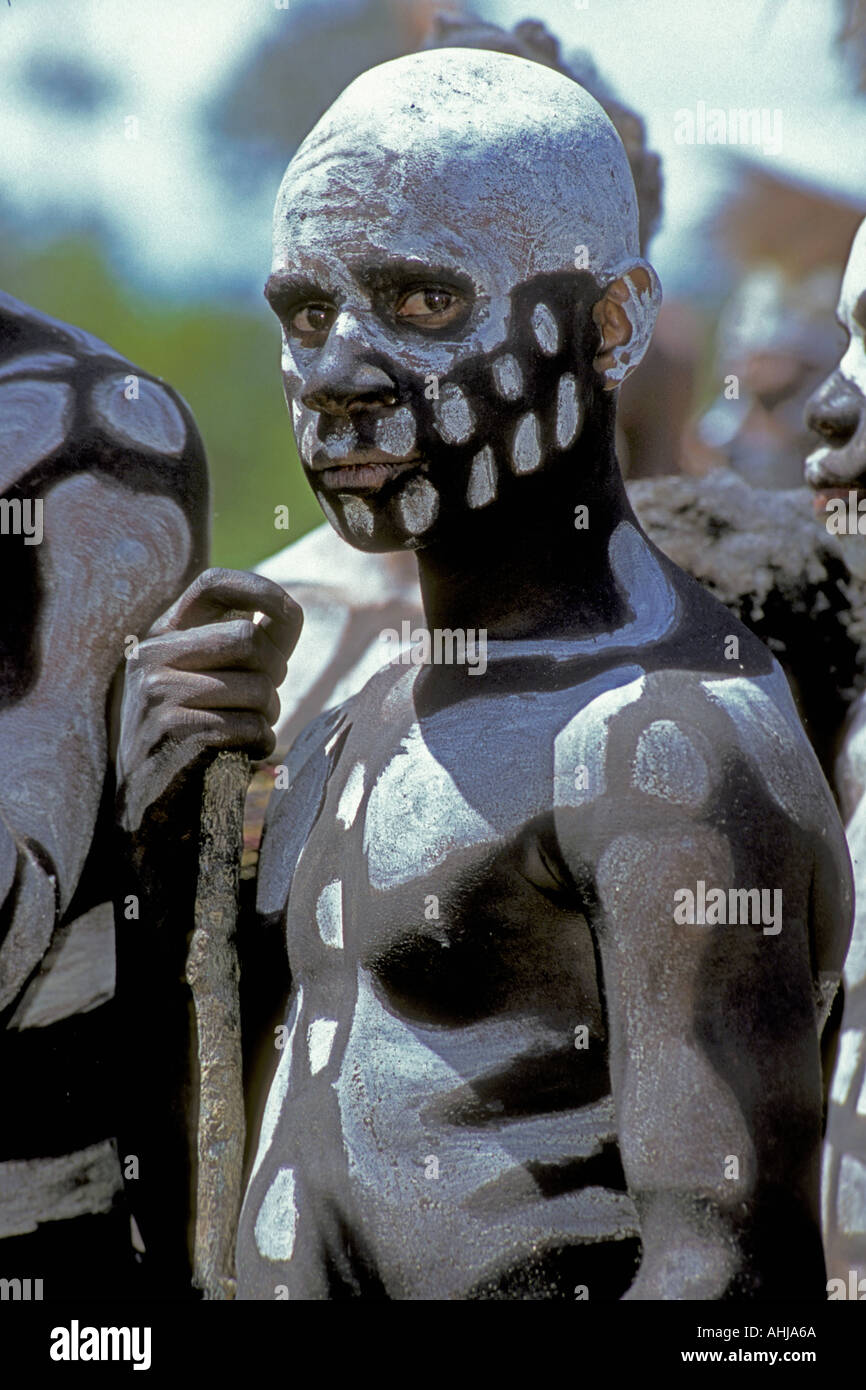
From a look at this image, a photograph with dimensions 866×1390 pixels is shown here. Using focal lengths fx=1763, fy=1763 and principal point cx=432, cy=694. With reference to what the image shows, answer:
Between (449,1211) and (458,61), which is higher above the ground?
(458,61)

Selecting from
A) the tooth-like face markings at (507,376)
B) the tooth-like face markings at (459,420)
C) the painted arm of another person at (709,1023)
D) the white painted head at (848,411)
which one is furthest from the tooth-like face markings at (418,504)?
the white painted head at (848,411)

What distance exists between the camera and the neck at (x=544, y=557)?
5.78 ft

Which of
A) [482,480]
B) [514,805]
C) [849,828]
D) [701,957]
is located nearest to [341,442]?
[482,480]

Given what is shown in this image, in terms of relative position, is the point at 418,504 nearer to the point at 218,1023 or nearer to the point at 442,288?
the point at 442,288

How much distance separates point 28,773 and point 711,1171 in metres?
1.15

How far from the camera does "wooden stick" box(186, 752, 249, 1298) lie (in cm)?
184

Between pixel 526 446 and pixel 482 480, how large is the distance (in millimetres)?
55

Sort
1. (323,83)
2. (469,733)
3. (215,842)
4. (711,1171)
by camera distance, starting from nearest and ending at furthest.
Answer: (711,1171) < (469,733) < (215,842) < (323,83)

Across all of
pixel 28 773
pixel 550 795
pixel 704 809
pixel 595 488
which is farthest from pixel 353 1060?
pixel 28 773

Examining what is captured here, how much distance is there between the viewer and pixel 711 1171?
4.82 ft

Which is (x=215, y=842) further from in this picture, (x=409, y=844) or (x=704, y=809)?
(x=704, y=809)

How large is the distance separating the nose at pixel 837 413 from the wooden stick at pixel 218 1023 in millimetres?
1281

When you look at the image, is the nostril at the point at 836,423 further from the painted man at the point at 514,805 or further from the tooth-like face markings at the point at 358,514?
the tooth-like face markings at the point at 358,514
